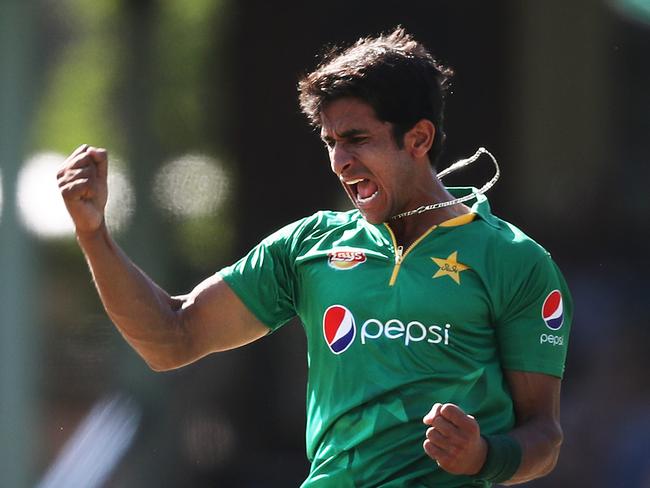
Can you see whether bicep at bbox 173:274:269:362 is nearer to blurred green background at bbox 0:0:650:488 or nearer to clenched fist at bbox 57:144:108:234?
clenched fist at bbox 57:144:108:234

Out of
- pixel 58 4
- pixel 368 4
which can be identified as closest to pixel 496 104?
pixel 368 4

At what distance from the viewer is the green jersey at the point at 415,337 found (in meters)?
3.09

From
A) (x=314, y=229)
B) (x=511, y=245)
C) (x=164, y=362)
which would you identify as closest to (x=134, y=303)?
(x=164, y=362)

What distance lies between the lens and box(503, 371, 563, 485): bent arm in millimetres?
3102

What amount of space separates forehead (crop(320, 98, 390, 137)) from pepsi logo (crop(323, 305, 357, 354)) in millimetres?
437

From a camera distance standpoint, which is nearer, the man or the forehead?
the man

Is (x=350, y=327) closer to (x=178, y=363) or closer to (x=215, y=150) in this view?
(x=178, y=363)

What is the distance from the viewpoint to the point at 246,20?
18.0 feet

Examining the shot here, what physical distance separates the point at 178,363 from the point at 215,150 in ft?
7.14

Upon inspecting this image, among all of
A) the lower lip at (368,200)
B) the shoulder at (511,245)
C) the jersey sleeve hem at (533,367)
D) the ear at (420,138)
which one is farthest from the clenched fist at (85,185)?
the jersey sleeve hem at (533,367)

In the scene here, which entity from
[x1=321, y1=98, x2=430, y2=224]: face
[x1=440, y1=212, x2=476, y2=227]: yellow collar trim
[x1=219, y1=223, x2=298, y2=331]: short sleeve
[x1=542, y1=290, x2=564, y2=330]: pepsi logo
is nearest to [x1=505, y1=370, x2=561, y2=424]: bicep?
[x1=542, y1=290, x2=564, y2=330]: pepsi logo

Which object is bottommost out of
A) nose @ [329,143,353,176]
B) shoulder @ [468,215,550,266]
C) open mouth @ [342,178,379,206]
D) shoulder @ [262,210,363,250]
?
shoulder @ [468,215,550,266]

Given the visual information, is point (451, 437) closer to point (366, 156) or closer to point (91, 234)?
point (366, 156)

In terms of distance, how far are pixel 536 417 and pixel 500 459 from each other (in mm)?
235
